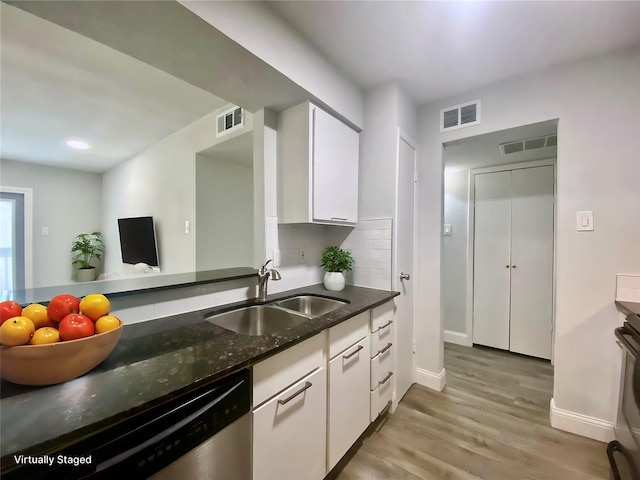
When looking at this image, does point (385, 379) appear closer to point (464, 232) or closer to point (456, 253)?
point (456, 253)

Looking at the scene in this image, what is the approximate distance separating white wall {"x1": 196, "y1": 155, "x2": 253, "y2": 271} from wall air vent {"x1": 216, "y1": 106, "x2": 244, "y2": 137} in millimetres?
532

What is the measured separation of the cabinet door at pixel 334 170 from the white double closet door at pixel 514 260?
1.99 meters

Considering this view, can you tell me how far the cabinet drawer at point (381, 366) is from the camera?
1.62m

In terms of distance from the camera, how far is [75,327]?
0.72m

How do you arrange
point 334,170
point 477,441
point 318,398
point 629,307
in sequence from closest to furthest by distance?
point 318,398
point 629,307
point 477,441
point 334,170

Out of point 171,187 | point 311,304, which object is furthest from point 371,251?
point 171,187

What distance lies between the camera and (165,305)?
4.12 ft

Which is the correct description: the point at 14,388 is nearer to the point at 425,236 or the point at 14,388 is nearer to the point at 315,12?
the point at 315,12

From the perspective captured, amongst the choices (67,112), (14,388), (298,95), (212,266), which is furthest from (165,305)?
(67,112)

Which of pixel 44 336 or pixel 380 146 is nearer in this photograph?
pixel 44 336

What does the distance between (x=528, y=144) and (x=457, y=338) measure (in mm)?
2265

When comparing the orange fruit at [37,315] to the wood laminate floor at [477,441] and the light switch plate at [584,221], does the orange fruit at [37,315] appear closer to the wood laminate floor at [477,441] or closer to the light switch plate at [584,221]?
the wood laminate floor at [477,441]

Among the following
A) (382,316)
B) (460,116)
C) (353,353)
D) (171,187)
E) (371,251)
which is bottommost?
(353,353)

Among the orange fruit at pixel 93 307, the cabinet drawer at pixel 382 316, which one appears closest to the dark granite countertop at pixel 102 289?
the orange fruit at pixel 93 307
